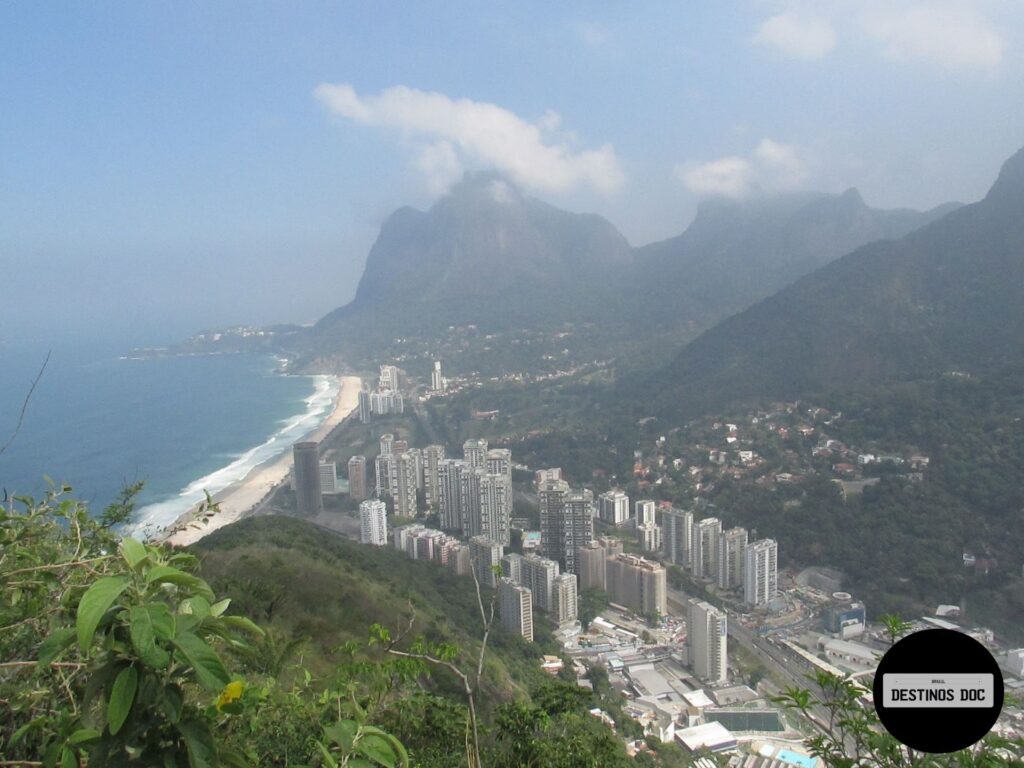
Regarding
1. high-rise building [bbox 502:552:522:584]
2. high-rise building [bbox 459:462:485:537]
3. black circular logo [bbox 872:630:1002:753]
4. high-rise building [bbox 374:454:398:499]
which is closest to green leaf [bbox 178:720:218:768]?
black circular logo [bbox 872:630:1002:753]

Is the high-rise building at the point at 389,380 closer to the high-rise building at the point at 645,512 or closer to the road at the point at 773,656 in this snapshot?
the high-rise building at the point at 645,512

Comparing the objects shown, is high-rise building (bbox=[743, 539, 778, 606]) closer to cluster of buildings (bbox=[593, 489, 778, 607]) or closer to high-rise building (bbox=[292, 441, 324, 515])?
cluster of buildings (bbox=[593, 489, 778, 607])

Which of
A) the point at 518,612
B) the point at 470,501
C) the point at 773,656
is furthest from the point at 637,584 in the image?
the point at 470,501

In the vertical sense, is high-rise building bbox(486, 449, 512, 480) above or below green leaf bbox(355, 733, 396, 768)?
below

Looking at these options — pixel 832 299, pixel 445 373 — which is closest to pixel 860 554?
pixel 832 299

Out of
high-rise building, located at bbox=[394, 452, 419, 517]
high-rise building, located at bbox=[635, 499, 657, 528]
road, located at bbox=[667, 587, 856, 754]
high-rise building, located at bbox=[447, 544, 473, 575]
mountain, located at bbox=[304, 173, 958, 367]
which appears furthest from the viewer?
mountain, located at bbox=[304, 173, 958, 367]

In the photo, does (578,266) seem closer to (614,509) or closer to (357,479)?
(357,479)
